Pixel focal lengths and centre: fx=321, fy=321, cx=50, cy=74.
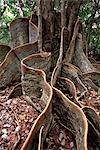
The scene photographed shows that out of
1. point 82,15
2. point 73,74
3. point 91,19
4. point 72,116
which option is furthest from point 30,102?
point 82,15

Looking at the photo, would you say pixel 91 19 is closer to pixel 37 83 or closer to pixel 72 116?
pixel 37 83

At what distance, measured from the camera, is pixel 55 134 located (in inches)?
175

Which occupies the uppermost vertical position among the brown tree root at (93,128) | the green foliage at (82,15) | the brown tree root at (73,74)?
the green foliage at (82,15)

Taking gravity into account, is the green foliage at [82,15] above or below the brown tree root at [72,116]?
above

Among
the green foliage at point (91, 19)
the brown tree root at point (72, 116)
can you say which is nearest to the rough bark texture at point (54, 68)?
the brown tree root at point (72, 116)

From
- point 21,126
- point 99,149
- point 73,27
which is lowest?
point 99,149

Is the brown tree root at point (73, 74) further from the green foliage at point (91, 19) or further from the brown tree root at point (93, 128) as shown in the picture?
the green foliage at point (91, 19)

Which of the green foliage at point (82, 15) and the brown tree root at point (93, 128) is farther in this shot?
the green foliage at point (82, 15)

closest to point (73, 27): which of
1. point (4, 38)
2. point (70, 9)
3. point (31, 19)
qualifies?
point (70, 9)

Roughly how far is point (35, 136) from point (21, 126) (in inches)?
25.4

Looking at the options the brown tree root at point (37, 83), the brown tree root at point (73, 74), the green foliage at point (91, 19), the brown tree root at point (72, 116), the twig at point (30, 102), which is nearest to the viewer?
the brown tree root at point (72, 116)

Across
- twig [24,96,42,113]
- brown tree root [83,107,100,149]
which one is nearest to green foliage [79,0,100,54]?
twig [24,96,42,113]

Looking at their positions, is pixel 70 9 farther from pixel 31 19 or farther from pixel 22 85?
pixel 22 85

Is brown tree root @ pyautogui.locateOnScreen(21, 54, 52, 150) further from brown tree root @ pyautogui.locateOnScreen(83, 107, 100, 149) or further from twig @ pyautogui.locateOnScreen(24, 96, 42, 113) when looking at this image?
brown tree root @ pyautogui.locateOnScreen(83, 107, 100, 149)
